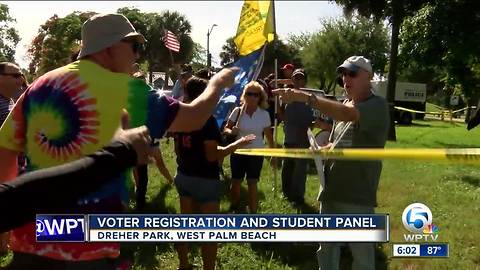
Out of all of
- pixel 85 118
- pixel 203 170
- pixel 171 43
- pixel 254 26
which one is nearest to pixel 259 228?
pixel 203 170

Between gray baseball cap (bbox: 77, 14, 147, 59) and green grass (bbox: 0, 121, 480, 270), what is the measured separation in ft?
10.2

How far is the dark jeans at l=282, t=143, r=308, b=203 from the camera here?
7816mm

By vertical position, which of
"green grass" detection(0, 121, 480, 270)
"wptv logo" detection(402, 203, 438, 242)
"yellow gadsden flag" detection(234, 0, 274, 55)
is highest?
"yellow gadsden flag" detection(234, 0, 274, 55)

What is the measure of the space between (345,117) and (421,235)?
2.33 metres

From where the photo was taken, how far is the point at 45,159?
2467 millimetres

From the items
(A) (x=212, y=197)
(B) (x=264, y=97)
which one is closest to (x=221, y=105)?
(B) (x=264, y=97)

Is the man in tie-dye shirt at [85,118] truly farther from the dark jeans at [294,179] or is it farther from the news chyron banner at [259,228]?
the dark jeans at [294,179]

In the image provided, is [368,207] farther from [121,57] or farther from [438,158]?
[121,57]

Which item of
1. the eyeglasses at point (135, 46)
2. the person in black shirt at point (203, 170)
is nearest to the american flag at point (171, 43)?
the person in black shirt at point (203, 170)

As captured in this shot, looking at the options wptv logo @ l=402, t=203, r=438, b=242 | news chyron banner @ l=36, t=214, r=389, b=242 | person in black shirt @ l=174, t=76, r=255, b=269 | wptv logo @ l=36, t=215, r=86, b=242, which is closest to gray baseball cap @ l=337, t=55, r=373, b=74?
news chyron banner @ l=36, t=214, r=389, b=242

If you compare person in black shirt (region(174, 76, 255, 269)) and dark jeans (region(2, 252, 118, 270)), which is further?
person in black shirt (region(174, 76, 255, 269))

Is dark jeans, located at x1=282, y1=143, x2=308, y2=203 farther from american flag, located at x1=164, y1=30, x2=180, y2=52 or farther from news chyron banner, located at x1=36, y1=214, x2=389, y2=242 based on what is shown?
american flag, located at x1=164, y1=30, x2=180, y2=52

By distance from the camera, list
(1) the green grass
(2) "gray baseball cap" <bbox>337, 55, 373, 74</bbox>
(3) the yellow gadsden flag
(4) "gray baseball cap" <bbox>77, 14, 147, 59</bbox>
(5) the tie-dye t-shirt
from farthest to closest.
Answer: (3) the yellow gadsden flag → (1) the green grass → (2) "gray baseball cap" <bbox>337, 55, 373, 74</bbox> → (4) "gray baseball cap" <bbox>77, 14, 147, 59</bbox> → (5) the tie-dye t-shirt

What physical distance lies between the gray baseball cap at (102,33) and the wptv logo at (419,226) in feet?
12.5
